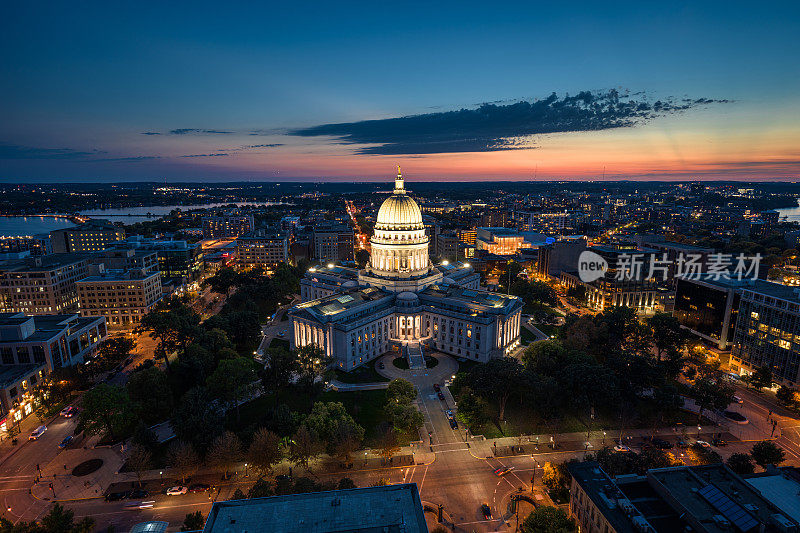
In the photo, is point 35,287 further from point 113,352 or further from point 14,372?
point 14,372

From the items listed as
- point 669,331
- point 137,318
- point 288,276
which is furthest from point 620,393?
point 137,318

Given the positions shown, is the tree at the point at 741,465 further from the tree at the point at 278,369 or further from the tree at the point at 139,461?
the tree at the point at 139,461

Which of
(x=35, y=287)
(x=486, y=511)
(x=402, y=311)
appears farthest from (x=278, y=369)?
(x=35, y=287)

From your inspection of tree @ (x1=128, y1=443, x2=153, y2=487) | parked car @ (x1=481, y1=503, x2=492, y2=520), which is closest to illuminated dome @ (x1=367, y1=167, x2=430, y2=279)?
parked car @ (x1=481, y1=503, x2=492, y2=520)

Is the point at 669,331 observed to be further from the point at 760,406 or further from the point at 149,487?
the point at 149,487

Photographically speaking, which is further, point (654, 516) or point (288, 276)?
point (288, 276)

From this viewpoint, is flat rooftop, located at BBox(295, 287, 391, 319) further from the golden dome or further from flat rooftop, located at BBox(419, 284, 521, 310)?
the golden dome
